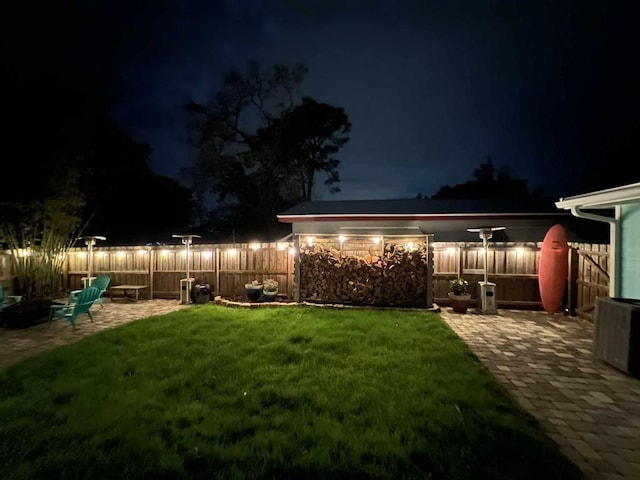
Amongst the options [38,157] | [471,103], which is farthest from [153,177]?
[471,103]

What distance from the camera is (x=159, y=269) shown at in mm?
10484

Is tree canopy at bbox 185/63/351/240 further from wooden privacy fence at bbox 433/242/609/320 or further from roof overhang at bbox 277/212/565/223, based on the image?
A: wooden privacy fence at bbox 433/242/609/320

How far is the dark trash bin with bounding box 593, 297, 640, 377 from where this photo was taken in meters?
4.18

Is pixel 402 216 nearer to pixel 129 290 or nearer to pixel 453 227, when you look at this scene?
pixel 453 227

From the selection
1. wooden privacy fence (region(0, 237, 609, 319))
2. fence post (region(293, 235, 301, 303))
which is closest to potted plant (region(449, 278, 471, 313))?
wooden privacy fence (region(0, 237, 609, 319))

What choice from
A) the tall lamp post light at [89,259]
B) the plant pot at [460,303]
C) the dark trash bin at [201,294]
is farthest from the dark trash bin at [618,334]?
the tall lamp post light at [89,259]

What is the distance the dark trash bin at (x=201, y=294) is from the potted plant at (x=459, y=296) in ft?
20.9

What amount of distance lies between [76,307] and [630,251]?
10086mm

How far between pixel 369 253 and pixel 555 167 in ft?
109

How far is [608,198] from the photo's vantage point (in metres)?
5.58

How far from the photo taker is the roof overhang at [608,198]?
498 centimetres

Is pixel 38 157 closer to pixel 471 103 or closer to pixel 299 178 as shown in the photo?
pixel 299 178

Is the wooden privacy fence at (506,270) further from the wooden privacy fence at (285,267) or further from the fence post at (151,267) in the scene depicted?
the fence post at (151,267)

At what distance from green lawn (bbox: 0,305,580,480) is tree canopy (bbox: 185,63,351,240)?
689 inches
